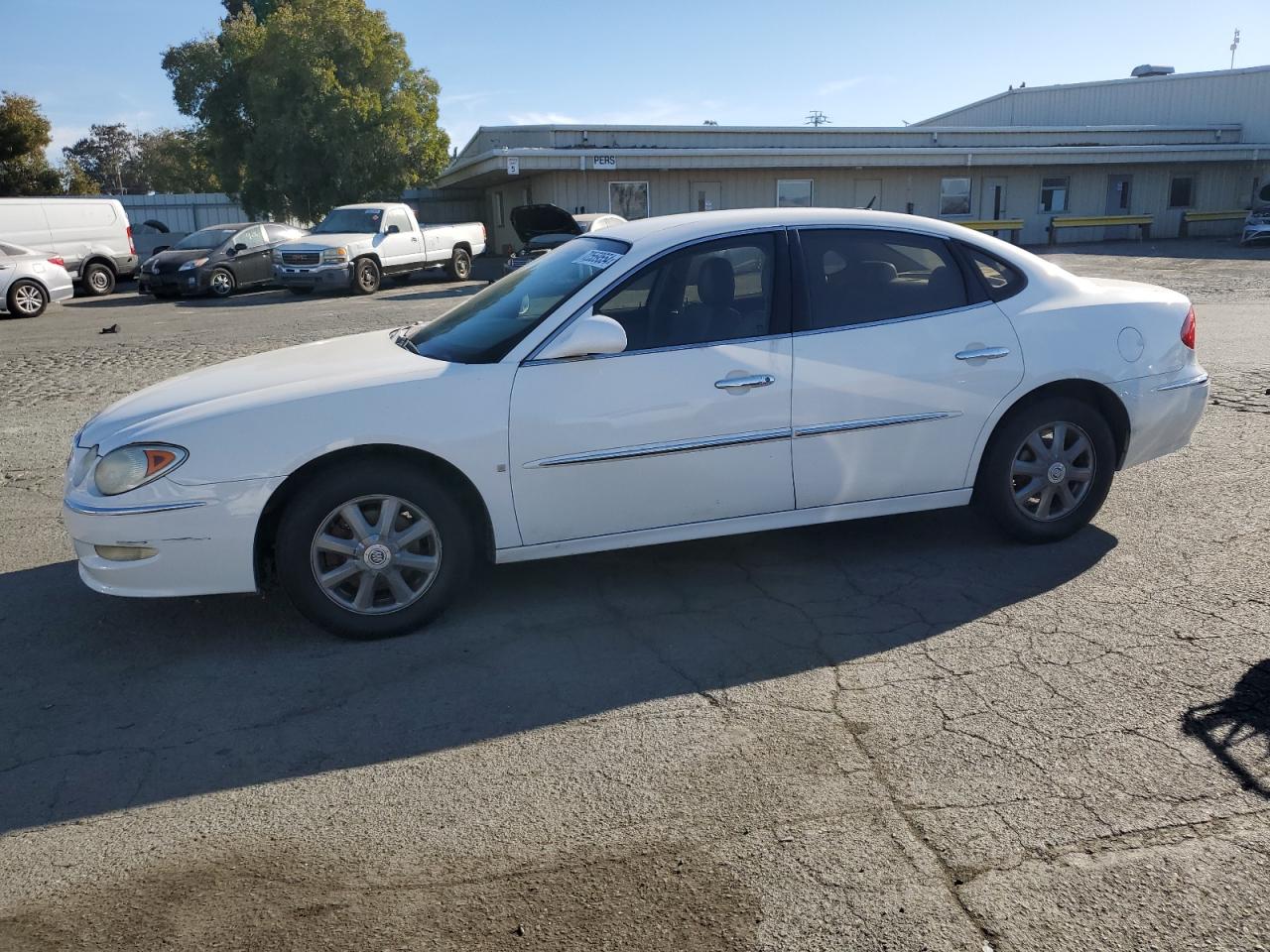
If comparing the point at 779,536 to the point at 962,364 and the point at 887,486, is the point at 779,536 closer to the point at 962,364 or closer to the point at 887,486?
the point at 887,486

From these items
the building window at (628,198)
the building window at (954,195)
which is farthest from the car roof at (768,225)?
the building window at (954,195)

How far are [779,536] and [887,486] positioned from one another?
0.83 meters

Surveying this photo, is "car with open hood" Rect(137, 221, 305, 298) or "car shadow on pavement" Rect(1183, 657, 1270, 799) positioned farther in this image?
"car with open hood" Rect(137, 221, 305, 298)

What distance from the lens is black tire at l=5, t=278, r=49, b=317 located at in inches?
749

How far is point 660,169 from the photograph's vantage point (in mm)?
Result: 29578

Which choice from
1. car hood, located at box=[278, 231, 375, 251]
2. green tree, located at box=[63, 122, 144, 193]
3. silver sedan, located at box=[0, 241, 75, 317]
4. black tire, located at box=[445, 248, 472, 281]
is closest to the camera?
silver sedan, located at box=[0, 241, 75, 317]

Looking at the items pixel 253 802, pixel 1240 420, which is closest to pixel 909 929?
pixel 253 802

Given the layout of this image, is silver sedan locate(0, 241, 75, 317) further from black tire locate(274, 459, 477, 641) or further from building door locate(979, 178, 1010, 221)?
building door locate(979, 178, 1010, 221)

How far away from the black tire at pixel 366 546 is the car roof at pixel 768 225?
1478mm

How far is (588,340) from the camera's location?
433 cm

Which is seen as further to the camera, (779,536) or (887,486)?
(779,536)

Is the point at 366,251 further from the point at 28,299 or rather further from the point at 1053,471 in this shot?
the point at 1053,471

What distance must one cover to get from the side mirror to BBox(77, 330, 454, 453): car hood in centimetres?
45

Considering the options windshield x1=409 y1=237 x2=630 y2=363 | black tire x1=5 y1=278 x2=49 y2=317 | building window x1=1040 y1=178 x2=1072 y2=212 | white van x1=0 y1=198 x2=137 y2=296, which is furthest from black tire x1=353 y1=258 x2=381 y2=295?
building window x1=1040 y1=178 x2=1072 y2=212
